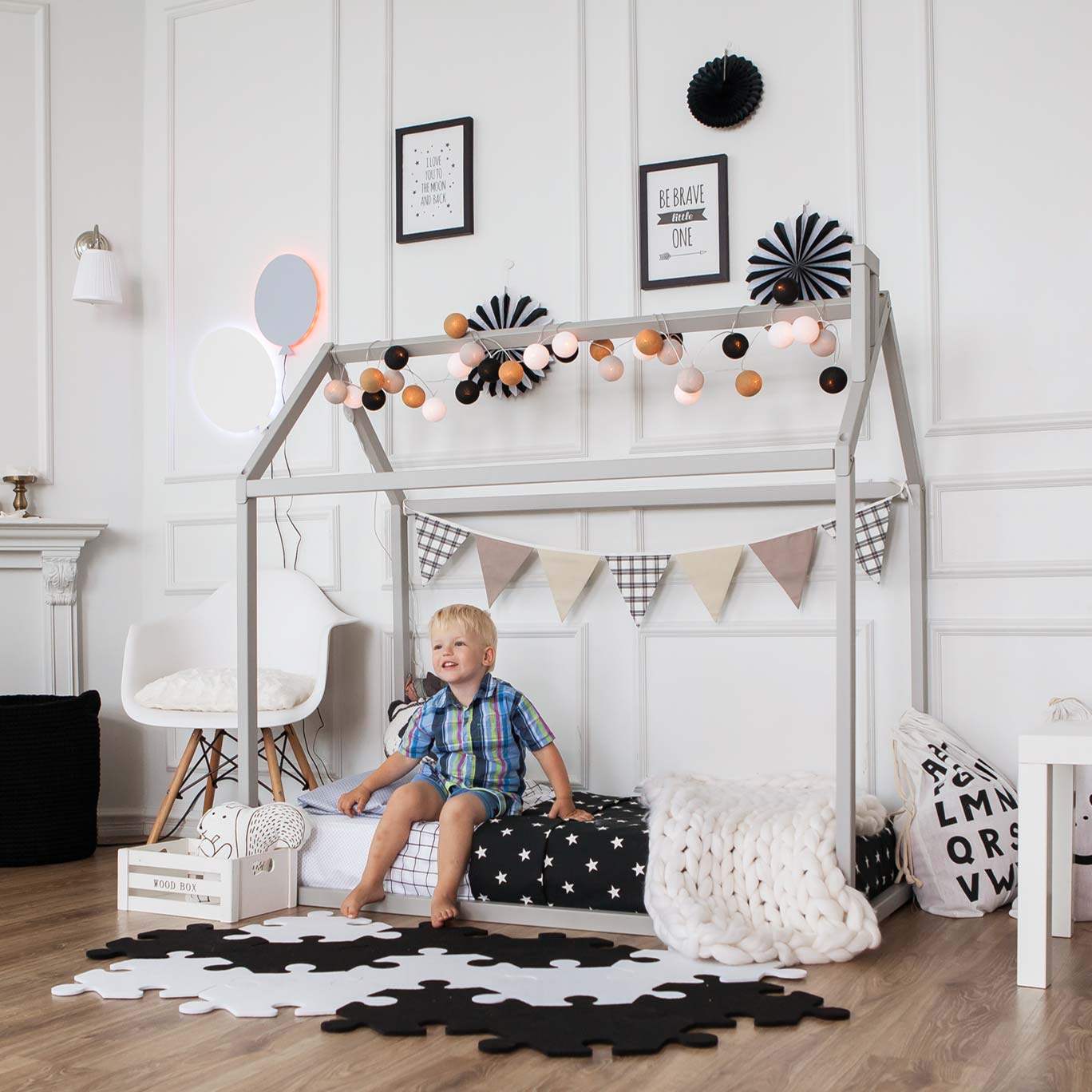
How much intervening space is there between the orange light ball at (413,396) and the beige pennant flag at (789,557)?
959 millimetres

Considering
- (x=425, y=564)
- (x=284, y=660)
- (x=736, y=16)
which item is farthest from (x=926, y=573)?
(x=284, y=660)

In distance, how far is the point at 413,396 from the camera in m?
3.32

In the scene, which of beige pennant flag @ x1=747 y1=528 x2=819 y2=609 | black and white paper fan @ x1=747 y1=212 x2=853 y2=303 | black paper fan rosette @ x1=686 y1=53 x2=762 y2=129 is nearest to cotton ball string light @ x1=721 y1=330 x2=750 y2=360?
black and white paper fan @ x1=747 y1=212 x2=853 y2=303

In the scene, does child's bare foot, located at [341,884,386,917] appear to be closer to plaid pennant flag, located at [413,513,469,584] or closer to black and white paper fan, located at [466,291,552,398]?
plaid pennant flag, located at [413,513,469,584]

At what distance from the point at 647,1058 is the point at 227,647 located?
92.0 inches

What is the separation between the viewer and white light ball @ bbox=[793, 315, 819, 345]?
110 inches

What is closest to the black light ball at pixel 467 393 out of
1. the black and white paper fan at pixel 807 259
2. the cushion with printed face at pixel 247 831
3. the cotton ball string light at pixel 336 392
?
the cotton ball string light at pixel 336 392

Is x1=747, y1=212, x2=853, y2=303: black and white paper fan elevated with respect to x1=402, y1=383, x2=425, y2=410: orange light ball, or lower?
elevated

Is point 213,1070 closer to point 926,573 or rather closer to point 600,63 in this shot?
point 926,573

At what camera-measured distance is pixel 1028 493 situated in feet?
9.85

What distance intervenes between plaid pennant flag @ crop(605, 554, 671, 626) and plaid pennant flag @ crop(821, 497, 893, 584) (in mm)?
445

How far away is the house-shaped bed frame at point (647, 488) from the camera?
7.86 feet

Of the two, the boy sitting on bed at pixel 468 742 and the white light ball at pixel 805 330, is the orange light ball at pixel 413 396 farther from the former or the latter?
the white light ball at pixel 805 330

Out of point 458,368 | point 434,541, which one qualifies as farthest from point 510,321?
point 434,541
